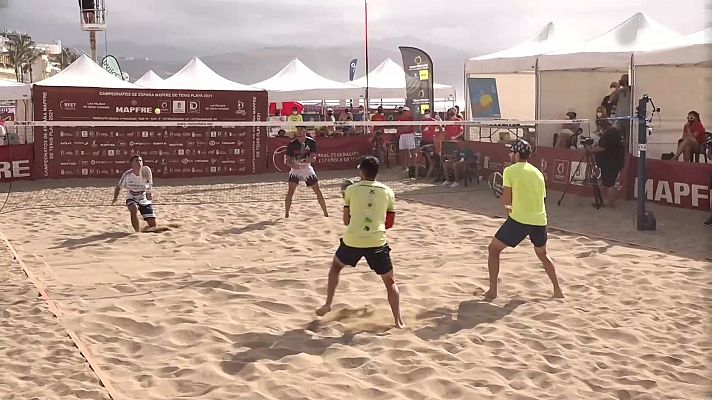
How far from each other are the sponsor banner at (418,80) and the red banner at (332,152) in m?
1.39

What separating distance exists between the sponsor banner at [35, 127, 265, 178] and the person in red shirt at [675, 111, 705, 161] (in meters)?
8.95

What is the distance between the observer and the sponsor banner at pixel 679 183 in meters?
10.9

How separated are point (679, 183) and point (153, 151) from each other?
412 inches

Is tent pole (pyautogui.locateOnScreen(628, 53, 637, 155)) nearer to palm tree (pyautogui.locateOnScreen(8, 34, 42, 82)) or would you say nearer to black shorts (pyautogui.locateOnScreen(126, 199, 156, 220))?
black shorts (pyautogui.locateOnScreen(126, 199, 156, 220))

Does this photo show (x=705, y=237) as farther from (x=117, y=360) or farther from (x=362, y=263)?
(x=117, y=360)

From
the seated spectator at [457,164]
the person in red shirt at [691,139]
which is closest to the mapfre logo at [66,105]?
the seated spectator at [457,164]

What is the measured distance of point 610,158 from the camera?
39.2ft

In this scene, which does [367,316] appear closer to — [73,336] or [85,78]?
[73,336]

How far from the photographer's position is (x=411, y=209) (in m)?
11.9

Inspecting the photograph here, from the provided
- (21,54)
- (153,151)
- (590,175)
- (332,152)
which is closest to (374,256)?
(590,175)

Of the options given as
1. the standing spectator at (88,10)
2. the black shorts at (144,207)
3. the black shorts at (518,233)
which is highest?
the standing spectator at (88,10)

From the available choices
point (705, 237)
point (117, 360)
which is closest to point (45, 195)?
point (117, 360)

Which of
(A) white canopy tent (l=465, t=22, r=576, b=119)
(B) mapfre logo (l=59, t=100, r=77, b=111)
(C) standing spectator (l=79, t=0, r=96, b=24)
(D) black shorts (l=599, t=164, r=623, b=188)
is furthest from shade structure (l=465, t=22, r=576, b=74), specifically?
(C) standing spectator (l=79, t=0, r=96, b=24)

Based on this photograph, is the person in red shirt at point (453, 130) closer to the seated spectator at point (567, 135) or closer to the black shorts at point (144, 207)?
the seated spectator at point (567, 135)
